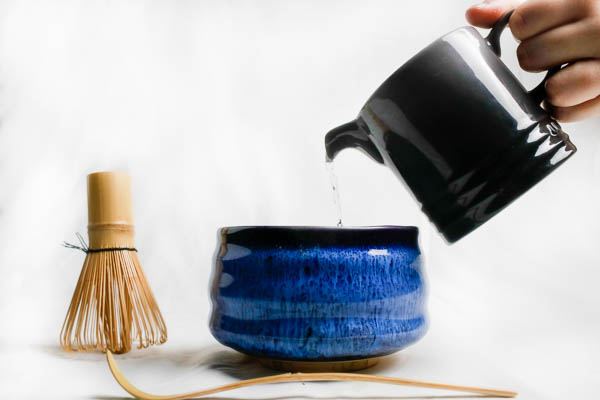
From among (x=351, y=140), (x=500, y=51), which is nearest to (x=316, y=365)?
(x=351, y=140)

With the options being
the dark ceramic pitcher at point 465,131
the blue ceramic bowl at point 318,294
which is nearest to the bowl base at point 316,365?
the blue ceramic bowl at point 318,294

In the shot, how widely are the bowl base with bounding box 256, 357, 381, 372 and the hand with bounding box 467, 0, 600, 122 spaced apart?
0.32 metres

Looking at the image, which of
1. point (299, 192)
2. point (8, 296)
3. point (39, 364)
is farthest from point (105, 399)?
point (299, 192)

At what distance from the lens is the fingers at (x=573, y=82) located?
0.56m

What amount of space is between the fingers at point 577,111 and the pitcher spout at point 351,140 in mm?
167

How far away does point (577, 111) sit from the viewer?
2.00ft

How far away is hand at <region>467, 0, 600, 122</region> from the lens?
0.55 meters

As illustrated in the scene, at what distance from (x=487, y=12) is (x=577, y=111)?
5.0 inches

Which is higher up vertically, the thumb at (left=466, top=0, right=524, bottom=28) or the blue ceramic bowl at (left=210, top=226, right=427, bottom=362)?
the thumb at (left=466, top=0, right=524, bottom=28)

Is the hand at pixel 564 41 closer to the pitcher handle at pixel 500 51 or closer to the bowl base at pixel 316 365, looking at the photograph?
the pitcher handle at pixel 500 51

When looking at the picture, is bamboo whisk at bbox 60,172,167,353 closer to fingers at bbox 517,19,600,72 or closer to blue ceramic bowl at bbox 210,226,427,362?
blue ceramic bowl at bbox 210,226,427,362

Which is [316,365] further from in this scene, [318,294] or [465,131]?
[465,131]

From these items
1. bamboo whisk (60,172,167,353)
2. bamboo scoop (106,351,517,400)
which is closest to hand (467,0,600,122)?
bamboo scoop (106,351,517,400)

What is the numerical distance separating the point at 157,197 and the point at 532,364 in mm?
623
